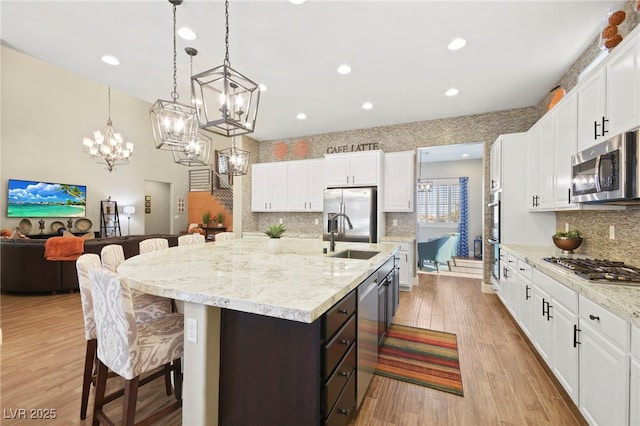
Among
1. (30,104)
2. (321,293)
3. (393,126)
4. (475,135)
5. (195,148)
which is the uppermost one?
(30,104)

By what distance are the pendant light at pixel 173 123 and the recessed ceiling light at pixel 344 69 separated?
174 centimetres

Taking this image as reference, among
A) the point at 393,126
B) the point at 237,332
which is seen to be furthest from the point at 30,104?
the point at 237,332

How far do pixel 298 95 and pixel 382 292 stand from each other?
10.1ft

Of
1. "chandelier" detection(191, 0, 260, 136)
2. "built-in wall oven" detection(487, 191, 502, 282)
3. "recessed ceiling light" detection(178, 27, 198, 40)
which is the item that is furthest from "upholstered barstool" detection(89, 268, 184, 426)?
"built-in wall oven" detection(487, 191, 502, 282)

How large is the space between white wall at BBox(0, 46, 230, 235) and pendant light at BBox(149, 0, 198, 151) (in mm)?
7221

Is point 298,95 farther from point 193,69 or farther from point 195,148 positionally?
point 195,148

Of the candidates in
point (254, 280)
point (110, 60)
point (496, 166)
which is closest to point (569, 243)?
point (496, 166)

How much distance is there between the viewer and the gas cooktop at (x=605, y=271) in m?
1.61

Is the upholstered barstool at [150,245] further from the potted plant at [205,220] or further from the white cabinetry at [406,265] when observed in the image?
the potted plant at [205,220]

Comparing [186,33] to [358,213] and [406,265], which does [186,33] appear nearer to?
[358,213]

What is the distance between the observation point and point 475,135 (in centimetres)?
477

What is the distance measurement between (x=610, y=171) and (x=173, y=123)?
3304mm

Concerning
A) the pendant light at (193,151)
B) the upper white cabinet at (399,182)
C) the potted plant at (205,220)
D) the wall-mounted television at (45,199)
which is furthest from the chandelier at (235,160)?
the potted plant at (205,220)

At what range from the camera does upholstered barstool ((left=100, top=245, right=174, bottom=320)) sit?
74.8 inches
